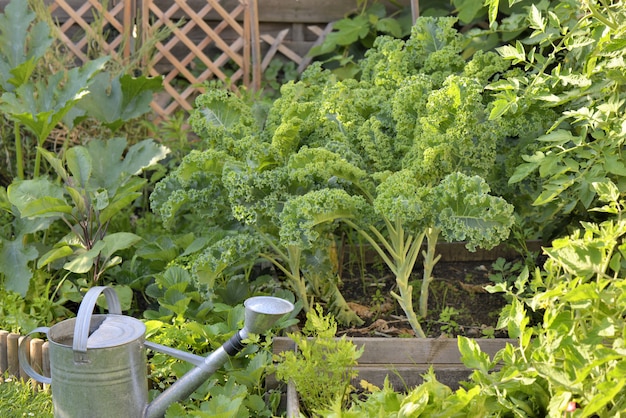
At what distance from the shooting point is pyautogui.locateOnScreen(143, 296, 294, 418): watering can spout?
87.5 inches

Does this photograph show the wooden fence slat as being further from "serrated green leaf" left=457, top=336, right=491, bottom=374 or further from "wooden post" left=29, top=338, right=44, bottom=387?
"serrated green leaf" left=457, top=336, right=491, bottom=374

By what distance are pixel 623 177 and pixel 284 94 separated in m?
1.36

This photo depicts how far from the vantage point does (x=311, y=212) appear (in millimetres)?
2518

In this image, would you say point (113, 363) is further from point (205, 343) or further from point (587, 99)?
point (587, 99)

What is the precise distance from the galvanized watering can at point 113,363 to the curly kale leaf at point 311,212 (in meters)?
0.33

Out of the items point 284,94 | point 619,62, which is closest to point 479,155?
point 619,62

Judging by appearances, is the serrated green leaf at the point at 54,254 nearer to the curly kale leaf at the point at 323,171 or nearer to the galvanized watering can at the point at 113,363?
the galvanized watering can at the point at 113,363

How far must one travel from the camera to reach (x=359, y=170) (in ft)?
8.78

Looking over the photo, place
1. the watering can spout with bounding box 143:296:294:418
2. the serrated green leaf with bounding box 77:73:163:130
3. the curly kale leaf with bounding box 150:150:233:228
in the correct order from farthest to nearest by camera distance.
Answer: the serrated green leaf with bounding box 77:73:163:130 < the curly kale leaf with bounding box 150:150:233:228 < the watering can spout with bounding box 143:296:294:418

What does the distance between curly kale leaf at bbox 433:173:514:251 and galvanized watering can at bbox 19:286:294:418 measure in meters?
0.60

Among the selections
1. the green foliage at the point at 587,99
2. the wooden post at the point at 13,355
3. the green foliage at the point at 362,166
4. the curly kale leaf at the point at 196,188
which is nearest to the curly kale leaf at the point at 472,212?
the green foliage at the point at 362,166

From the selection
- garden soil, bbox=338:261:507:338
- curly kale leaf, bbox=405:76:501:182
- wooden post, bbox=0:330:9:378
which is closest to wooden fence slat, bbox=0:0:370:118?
garden soil, bbox=338:261:507:338

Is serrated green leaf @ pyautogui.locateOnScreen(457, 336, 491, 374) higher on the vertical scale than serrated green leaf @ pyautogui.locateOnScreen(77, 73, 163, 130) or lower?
lower

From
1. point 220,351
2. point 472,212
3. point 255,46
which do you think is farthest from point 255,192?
point 255,46
